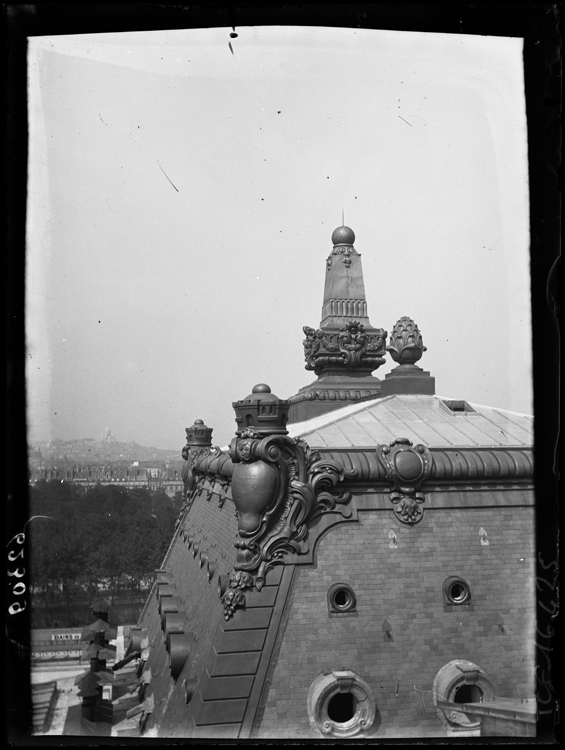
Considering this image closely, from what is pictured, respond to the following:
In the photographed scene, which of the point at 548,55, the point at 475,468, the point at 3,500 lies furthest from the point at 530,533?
the point at 3,500

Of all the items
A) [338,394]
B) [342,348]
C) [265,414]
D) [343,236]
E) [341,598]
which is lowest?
[341,598]

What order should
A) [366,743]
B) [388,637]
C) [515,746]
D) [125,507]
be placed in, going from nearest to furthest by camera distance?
[515,746] → [366,743] → [388,637] → [125,507]

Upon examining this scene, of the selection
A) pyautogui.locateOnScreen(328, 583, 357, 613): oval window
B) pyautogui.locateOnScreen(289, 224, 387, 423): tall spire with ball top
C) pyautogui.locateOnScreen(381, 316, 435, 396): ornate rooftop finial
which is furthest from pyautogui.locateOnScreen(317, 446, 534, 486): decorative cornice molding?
pyautogui.locateOnScreen(289, 224, 387, 423): tall spire with ball top

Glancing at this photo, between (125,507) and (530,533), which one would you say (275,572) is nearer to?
(530,533)

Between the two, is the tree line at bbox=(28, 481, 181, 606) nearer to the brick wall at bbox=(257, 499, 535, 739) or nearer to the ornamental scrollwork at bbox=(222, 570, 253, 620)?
the ornamental scrollwork at bbox=(222, 570, 253, 620)

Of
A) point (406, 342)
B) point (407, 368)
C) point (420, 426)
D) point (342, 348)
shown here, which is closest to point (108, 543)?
point (342, 348)

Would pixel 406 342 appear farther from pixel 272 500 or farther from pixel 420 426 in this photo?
pixel 272 500
